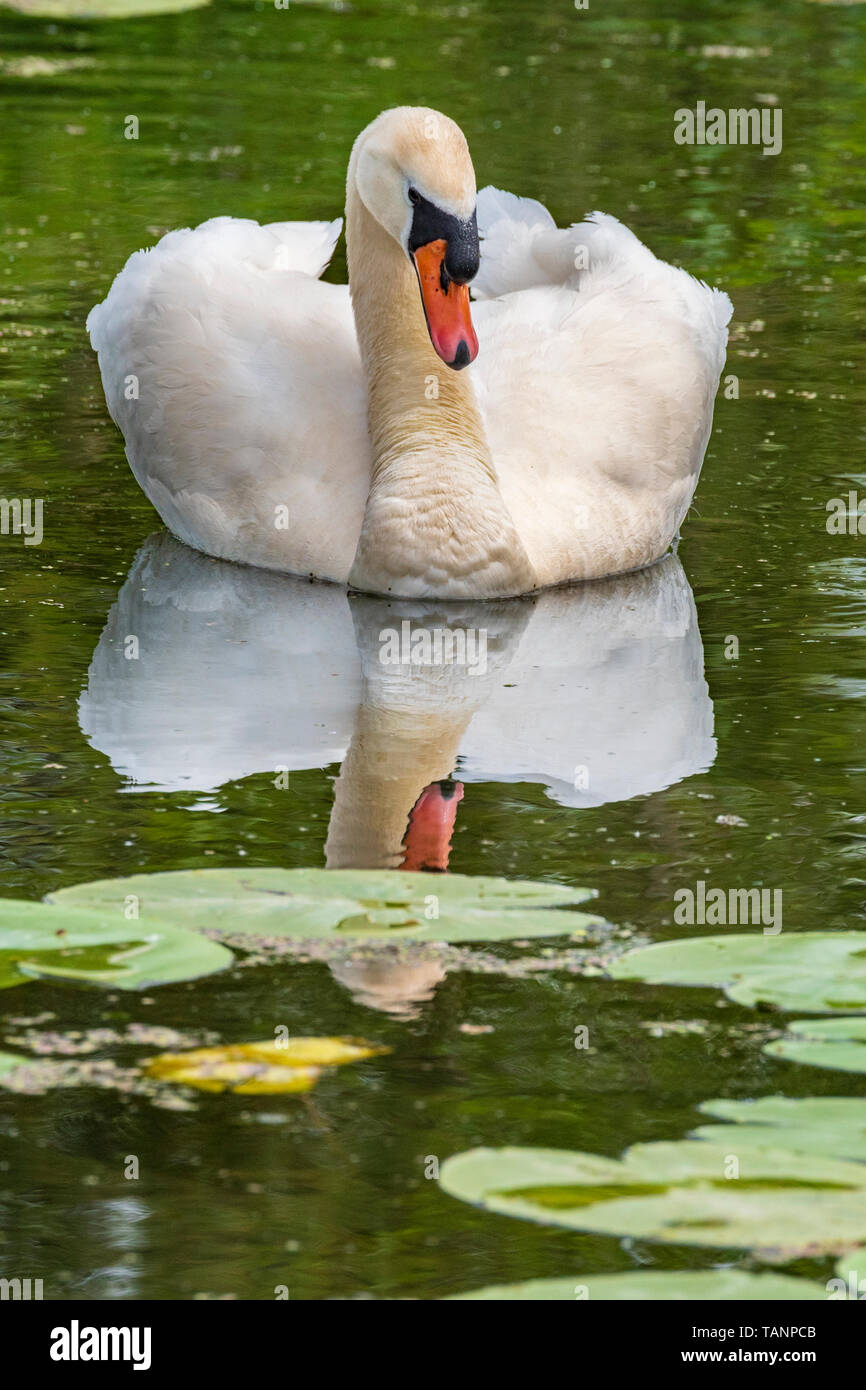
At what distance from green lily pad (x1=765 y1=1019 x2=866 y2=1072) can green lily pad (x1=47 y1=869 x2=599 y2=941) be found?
0.68m

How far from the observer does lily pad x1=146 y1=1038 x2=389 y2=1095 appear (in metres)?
4.90

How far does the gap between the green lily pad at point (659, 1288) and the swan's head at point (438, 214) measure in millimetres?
4376

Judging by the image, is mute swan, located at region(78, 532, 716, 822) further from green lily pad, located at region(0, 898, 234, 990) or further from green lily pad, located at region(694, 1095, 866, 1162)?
green lily pad, located at region(694, 1095, 866, 1162)

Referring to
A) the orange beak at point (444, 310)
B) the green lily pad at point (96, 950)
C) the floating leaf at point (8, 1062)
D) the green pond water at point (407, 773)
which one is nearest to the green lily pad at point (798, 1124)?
the green pond water at point (407, 773)

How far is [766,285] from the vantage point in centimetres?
1313

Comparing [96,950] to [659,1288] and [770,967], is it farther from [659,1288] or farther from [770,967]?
[659,1288]

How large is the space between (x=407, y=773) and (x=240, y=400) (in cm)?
249

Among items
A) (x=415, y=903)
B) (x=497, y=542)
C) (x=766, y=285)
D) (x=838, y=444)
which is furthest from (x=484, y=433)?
(x=766, y=285)

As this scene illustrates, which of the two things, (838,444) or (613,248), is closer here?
(613,248)

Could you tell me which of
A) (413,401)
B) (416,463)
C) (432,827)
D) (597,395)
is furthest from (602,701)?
(597,395)

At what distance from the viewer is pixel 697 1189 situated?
14.3 ft

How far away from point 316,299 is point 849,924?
454 cm

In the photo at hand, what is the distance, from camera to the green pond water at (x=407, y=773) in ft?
14.7
